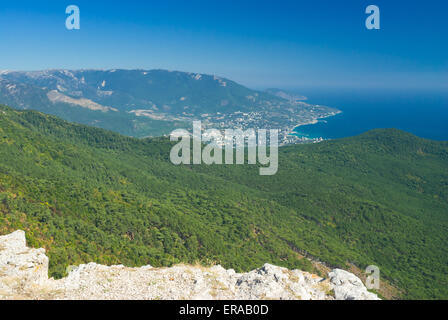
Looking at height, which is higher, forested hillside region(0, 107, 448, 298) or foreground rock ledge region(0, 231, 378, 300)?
foreground rock ledge region(0, 231, 378, 300)

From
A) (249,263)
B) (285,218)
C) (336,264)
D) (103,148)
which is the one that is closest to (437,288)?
(336,264)

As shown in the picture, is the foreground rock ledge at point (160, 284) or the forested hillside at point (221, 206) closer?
the foreground rock ledge at point (160, 284)

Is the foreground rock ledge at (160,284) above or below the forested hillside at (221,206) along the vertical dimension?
above

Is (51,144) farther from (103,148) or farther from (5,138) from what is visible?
(103,148)

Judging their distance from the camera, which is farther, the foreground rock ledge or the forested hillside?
the forested hillside
